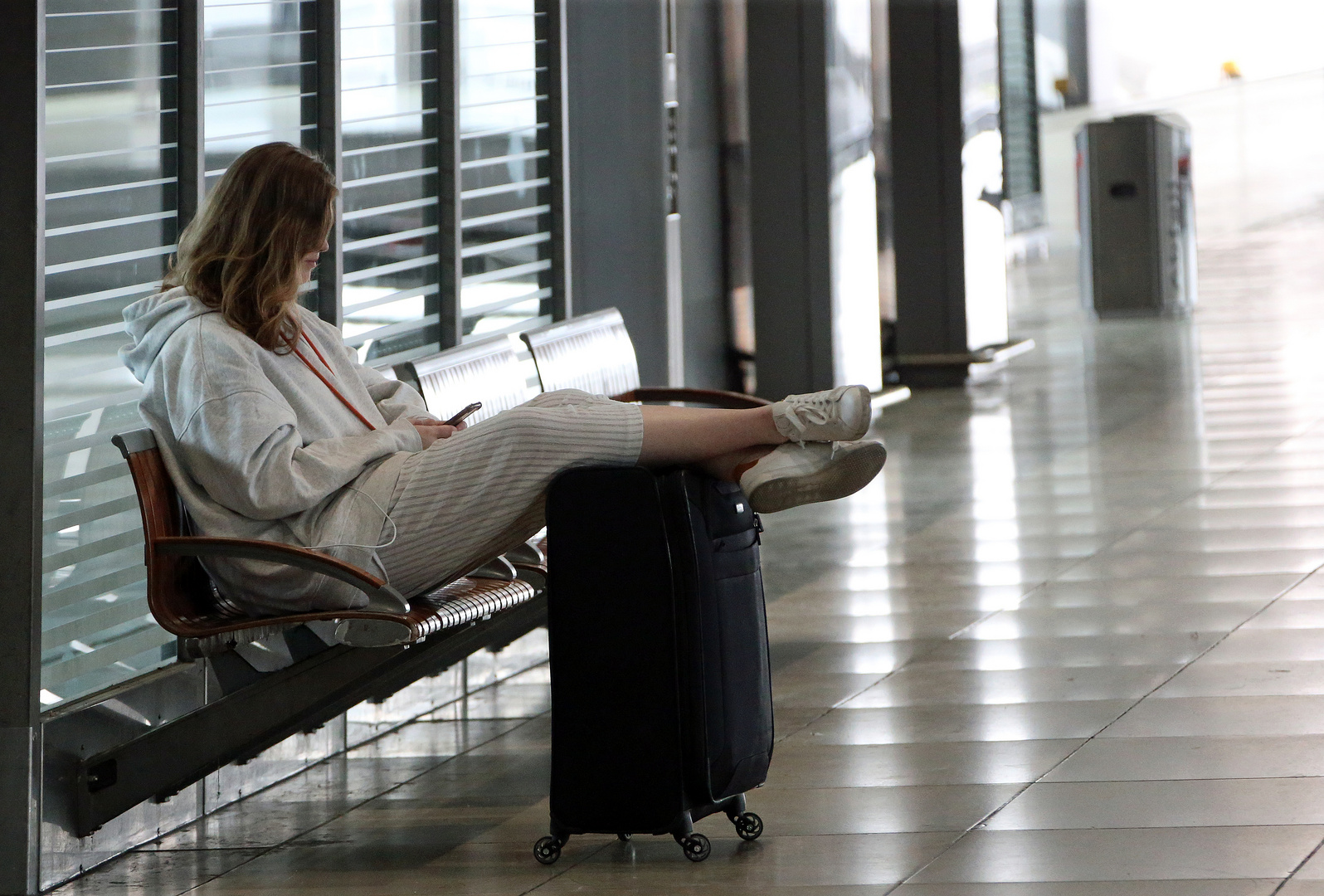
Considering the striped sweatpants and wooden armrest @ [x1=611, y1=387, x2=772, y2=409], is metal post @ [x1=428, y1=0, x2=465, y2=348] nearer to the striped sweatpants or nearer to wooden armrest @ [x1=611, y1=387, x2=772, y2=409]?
wooden armrest @ [x1=611, y1=387, x2=772, y2=409]

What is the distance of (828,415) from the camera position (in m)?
2.63

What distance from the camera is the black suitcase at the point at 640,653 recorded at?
270cm

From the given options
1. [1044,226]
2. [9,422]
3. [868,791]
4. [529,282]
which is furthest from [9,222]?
[1044,226]

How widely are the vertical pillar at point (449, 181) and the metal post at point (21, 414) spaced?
2.01 metres

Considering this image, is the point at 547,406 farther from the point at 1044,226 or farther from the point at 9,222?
the point at 1044,226

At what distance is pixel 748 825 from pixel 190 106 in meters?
1.84

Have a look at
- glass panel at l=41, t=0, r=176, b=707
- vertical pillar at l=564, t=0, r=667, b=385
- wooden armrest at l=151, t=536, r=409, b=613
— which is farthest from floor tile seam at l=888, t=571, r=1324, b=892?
vertical pillar at l=564, t=0, r=667, b=385

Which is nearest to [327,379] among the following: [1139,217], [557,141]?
[557,141]

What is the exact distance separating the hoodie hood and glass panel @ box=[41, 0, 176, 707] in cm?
18

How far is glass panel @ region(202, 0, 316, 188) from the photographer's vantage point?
3.60 metres

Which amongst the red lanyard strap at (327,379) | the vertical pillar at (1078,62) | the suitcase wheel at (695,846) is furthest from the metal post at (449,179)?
the vertical pillar at (1078,62)

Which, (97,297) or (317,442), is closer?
(317,442)

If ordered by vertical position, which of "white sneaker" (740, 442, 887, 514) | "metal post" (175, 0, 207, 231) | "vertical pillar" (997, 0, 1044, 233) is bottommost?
"white sneaker" (740, 442, 887, 514)

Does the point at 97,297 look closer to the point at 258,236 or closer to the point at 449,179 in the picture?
the point at 258,236
